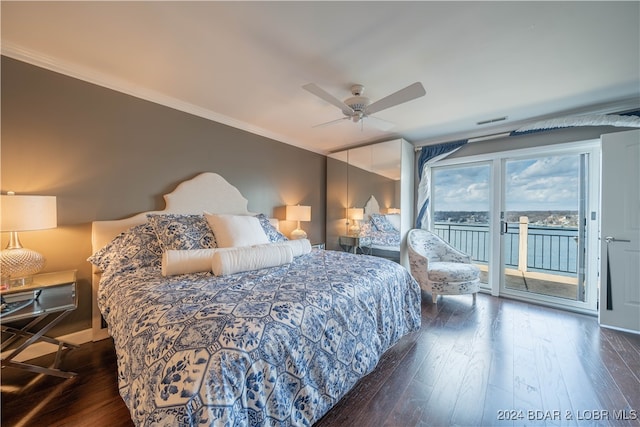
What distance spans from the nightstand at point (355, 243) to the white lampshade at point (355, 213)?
1.12 ft

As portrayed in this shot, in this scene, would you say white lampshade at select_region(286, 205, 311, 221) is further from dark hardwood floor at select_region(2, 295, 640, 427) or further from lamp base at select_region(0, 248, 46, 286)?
lamp base at select_region(0, 248, 46, 286)

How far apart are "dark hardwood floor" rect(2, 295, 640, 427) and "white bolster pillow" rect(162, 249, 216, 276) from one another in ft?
2.70

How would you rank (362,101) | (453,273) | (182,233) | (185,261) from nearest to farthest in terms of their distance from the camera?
1. (185,261)
2. (182,233)
3. (362,101)
4. (453,273)

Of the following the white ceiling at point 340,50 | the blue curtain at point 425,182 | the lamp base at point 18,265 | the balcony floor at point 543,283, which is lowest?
the balcony floor at point 543,283

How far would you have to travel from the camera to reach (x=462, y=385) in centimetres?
167

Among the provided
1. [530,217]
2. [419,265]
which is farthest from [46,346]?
[530,217]

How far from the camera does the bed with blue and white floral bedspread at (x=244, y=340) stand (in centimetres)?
87

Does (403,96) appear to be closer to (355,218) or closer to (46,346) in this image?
(355,218)

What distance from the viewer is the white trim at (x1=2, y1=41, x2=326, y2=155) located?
1857 millimetres

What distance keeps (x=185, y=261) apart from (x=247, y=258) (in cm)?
43

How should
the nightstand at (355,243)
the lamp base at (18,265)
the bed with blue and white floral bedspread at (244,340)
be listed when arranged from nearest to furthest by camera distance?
the bed with blue and white floral bedspread at (244,340) → the lamp base at (18,265) → the nightstand at (355,243)

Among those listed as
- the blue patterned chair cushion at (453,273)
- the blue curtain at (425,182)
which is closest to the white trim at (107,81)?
the blue curtain at (425,182)

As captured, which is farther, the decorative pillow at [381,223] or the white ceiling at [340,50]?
the decorative pillow at [381,223]

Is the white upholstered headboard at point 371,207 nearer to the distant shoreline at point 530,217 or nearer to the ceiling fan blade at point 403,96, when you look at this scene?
the distant shoreline at point 530,217
